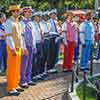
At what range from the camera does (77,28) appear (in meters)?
15.7

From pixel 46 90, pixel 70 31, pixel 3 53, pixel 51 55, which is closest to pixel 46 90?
pixel 46 90

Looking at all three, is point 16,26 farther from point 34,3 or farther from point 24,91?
point 34,3

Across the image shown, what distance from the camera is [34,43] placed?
487 inches

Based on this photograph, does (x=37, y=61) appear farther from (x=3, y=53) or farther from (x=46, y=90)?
(x=3, y=53)

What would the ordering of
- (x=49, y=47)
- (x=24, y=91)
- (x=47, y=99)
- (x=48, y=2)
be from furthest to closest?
1. (x=48, y=2)
2. (x=49, y=47)
3. (x=24, y=91)
4. (x=47, y=99)

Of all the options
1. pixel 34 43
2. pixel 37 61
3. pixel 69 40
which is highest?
pixel 34 43

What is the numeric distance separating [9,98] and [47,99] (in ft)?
2.95

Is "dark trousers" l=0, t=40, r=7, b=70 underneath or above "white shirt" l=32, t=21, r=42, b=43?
underneath

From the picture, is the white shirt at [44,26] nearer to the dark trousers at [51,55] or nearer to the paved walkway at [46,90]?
the dark trousers at [51,55]

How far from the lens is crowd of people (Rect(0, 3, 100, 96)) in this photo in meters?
11.3

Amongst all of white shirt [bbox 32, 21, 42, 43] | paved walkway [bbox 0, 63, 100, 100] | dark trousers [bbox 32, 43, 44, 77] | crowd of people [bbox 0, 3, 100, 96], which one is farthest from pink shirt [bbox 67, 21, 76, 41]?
white shirt [bbox 32, 21, 42, 43]

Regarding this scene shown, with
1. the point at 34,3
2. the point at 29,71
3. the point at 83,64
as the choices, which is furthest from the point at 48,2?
the point at 29,71

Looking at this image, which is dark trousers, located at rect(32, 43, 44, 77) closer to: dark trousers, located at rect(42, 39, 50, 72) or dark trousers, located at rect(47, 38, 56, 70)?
dark trousers, located at rect(42, 39, 50, 72)

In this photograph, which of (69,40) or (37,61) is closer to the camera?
(37,61)
